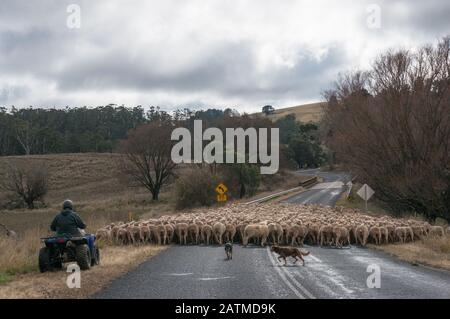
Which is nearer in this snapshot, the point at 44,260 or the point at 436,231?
the point at 44,260

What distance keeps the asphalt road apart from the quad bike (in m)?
1.32

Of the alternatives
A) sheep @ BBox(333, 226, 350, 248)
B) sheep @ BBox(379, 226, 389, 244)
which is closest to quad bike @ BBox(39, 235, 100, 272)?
sheep @ BBox(333, 226, 350, 248)

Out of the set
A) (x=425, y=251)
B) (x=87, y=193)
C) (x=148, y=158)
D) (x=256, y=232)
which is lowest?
(x=87, y=193)

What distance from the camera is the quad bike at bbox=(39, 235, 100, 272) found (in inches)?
602

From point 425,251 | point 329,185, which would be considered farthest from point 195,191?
point 425,251

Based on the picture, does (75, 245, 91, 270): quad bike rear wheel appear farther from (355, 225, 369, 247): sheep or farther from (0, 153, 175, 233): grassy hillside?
(0, 153, 175, 233): grassy hillside

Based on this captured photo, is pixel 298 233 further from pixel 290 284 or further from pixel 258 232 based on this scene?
pixel 290 284

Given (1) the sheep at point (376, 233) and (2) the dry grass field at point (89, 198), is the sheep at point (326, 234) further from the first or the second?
(2) the dry grass field at point (89, 198)

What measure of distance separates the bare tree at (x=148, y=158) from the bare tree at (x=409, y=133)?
117ft

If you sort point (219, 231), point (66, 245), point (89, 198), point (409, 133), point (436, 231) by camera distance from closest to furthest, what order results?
point (66, 245) < point (219, 231) < point (436, 231) < point (409, 133) < point (89, 198)

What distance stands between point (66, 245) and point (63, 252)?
1.08 ft

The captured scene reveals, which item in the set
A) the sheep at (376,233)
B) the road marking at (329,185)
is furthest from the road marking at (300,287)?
the road marking at (329,185)

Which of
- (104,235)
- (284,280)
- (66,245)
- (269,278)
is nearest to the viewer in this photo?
(284,280)

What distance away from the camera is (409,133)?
39.1 metres
